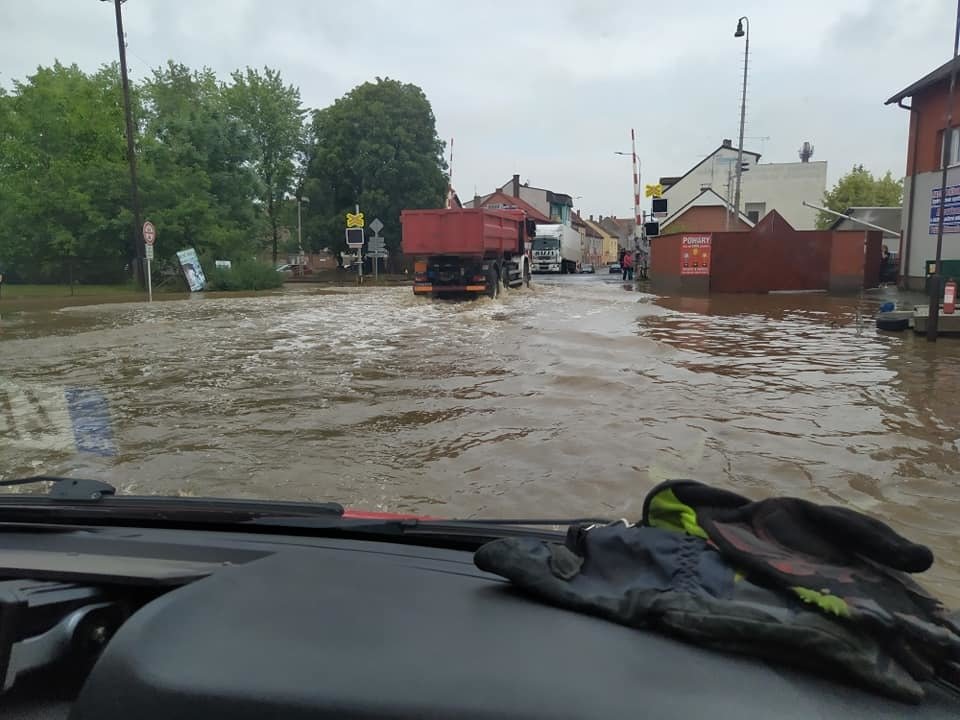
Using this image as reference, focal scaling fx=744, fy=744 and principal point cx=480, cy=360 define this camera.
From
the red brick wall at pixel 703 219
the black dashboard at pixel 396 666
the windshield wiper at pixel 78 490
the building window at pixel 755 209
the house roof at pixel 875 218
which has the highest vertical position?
the building window at pixel 755 209

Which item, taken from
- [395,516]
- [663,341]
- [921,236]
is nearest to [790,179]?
[921,236]

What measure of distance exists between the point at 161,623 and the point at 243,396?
6719mm

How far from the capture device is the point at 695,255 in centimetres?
2275

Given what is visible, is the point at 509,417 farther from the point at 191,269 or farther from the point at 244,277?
the point at 244,277

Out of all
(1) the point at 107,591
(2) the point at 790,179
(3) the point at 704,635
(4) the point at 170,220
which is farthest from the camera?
(2) the point at 790,179

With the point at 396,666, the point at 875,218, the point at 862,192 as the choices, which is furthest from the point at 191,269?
the point at 862,192

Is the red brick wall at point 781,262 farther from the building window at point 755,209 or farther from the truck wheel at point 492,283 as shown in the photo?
the building window at point 755,209

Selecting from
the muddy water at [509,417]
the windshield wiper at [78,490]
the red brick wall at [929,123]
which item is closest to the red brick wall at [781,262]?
the red brick wall at [929,123]

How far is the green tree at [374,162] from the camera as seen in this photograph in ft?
149

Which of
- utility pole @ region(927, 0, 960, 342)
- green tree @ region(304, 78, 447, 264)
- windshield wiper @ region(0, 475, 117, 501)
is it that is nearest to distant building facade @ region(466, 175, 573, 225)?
green tree @ region(304, 78, 447, 264)

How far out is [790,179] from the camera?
57188 millimetres

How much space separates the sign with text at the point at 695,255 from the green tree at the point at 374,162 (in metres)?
25.4

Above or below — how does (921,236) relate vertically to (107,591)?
above

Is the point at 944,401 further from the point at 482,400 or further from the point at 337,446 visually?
the point at 337,446
